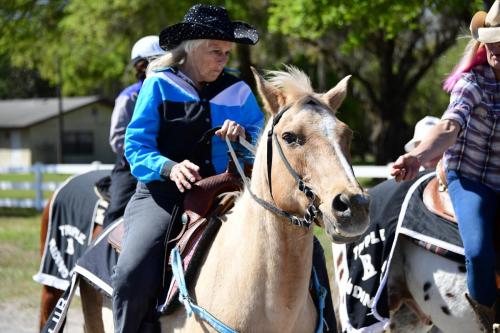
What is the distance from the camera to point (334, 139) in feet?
10.8

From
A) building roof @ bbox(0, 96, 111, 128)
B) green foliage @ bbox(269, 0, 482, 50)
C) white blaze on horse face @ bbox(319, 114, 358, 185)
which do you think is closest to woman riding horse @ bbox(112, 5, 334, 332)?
white blaze on horse face @ bbox(319, 114, 358, 185)

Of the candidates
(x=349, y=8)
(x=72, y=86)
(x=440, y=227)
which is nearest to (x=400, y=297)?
(x=440, y=227)

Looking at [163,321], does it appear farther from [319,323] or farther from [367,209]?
[367,209]

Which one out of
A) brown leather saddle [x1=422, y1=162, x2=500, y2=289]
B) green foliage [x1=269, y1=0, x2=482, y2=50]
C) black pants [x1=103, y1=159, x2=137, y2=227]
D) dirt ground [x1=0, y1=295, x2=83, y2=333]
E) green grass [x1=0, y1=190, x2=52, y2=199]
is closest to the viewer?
brown leather saddle [x1=422, y1=162, x2=500, y2=289]

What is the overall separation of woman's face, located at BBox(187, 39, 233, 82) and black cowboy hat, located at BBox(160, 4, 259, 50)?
0.18ft

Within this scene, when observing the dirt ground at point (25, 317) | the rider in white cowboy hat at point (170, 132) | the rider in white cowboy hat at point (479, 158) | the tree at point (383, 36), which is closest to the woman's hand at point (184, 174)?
the rider in white cowboy hat at point (170, 132)

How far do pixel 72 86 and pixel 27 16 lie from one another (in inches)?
825

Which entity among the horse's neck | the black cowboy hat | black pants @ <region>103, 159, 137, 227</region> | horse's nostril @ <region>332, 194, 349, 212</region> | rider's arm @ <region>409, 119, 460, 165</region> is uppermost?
the black cowboy hat

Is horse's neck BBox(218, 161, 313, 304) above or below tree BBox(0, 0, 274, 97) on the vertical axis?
above

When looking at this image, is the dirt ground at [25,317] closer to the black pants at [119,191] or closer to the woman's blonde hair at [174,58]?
the black pants at [119,191]

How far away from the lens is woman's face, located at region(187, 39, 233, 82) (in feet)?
14.0

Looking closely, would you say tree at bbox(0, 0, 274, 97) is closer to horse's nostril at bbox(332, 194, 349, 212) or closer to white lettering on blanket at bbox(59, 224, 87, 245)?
white lettering on blanket at bbox(59, 224, 87, 245)

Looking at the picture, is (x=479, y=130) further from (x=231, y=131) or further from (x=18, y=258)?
(x=18, y=258)

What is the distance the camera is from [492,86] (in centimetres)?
468
